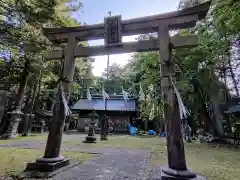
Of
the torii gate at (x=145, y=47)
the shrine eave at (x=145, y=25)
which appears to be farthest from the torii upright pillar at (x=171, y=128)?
the shrine eave at (x=145, y=25)

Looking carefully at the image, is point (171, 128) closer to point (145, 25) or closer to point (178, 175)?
point (178, 175)

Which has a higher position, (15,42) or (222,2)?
(222,2)

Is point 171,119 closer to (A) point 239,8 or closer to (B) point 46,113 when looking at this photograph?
(A) point 239,8

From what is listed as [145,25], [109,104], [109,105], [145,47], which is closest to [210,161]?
[145,47]

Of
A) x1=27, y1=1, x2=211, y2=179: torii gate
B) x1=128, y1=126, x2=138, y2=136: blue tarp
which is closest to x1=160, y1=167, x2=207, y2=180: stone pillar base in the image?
x1=27, y1=1, x2=211, y2=179: torii gate

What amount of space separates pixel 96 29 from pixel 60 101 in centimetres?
205

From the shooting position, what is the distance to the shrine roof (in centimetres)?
2180

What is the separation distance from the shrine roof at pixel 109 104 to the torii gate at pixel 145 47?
17.0 meters

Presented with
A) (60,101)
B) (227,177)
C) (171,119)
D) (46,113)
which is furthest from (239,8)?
(46,113)

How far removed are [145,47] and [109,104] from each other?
18799mm

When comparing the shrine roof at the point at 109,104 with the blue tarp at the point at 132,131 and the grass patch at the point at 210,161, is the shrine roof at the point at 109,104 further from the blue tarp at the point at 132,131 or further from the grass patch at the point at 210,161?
the grass patch at the point at 210,161

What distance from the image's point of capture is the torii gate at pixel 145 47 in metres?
3.51

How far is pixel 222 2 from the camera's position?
4805mm

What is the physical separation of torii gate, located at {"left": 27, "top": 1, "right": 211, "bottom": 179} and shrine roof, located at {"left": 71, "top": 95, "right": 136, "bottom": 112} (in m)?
17.0
